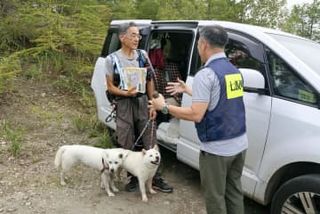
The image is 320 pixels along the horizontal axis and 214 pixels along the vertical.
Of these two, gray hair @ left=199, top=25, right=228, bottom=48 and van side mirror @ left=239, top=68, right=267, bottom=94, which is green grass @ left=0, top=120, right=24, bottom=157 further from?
gray hair @ left=199, top=25, right=228, bottom=48

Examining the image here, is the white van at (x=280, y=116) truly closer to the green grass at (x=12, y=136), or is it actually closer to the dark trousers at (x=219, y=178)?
the dark trousers at (x=219, y=178)

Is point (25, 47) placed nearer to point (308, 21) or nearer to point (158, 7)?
point (158, 7)

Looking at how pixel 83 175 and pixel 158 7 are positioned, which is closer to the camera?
pixel 83 175

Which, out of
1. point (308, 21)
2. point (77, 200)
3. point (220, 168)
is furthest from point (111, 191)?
point (308, 21)

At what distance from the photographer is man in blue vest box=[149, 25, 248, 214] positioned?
274cm

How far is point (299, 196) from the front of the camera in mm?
3127

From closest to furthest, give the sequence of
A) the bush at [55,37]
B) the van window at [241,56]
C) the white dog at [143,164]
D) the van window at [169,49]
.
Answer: the van window at [241,56] → the white dog at [143,164] → the van window at [169,49] → the bush at [55,37]

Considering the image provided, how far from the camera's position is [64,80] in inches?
333

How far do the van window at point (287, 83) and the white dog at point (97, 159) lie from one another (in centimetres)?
168

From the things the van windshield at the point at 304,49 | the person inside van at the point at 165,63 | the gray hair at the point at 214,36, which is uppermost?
the gray hair at the point at 214,36

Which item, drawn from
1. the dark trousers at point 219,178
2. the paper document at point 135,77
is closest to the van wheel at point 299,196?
the dark trousers at point 219,178

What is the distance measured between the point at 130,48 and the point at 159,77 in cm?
144

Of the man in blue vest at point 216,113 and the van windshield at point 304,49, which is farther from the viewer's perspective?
the van windshield at point 304,49

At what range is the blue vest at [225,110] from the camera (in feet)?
9.08
